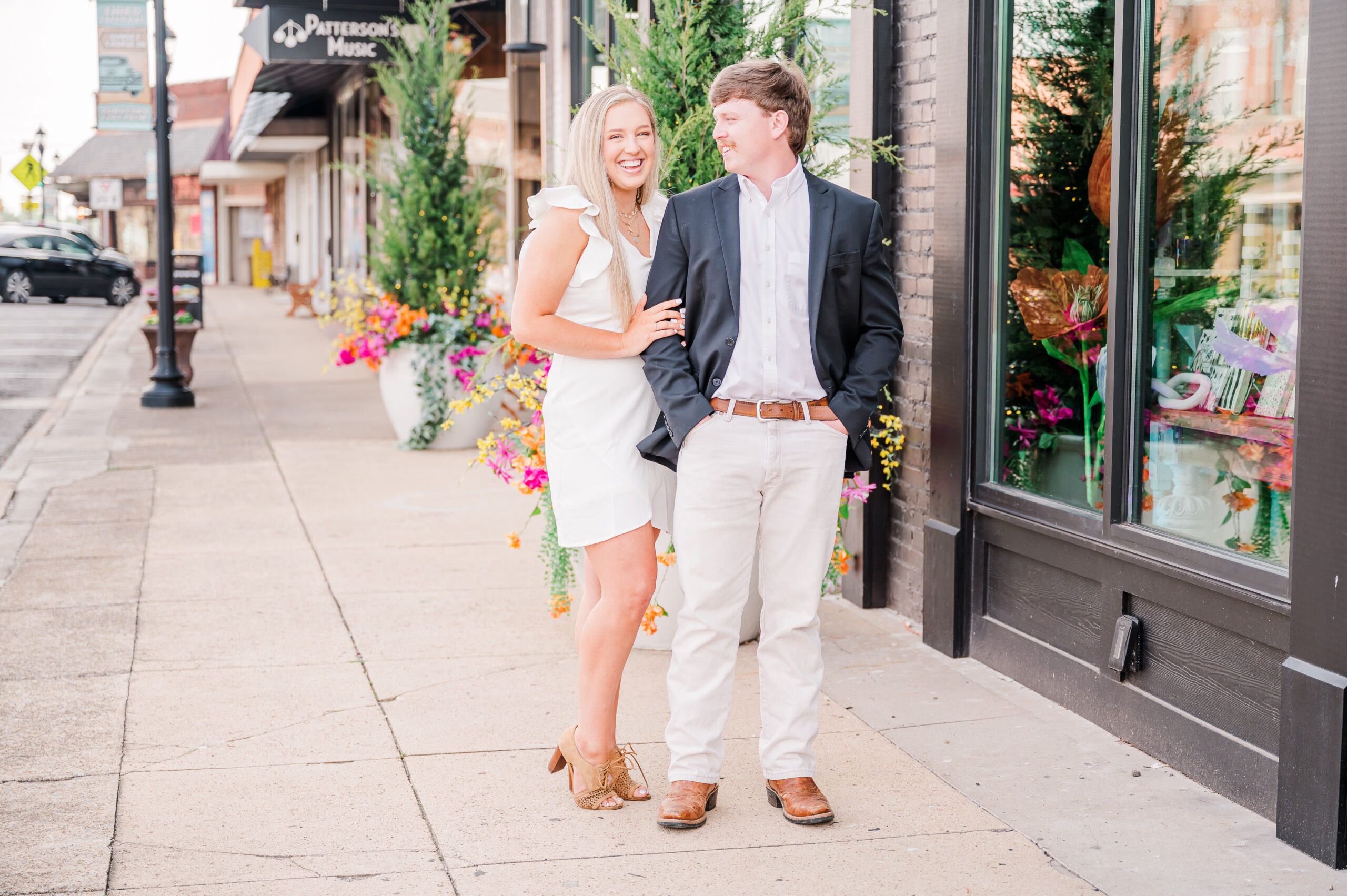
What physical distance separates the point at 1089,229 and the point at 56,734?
365 centimetres

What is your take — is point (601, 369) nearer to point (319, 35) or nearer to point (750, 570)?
point (750, 570)

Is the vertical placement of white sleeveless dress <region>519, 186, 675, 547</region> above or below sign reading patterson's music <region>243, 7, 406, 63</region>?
below

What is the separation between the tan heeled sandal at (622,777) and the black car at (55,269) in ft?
101

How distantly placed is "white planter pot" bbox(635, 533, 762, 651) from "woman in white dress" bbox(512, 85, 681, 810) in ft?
4.32

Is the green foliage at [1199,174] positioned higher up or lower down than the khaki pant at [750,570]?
higher up

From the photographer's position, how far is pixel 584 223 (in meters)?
3.56

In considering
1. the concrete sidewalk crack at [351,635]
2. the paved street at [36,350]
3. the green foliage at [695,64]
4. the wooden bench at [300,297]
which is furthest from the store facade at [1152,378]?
the wooden bench at [300,297]

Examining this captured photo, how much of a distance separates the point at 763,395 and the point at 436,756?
1.53m

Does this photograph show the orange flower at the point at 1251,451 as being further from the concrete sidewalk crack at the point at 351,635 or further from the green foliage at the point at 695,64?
the concrete sidewalk crack at the point at 351,635

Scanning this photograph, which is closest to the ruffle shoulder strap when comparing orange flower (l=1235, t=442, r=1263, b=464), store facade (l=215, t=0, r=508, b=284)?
orange flower (l=1235, t=442, r=1263, b=464)

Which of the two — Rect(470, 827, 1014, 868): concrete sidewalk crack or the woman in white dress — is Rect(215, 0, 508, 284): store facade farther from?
Rect(470, 827, 1014, 868): concrete sidewalk crack

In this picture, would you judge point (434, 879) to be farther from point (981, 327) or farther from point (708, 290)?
point (981, 327)

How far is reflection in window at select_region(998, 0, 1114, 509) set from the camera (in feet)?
15.5

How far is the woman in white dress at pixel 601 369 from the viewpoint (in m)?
3.57
